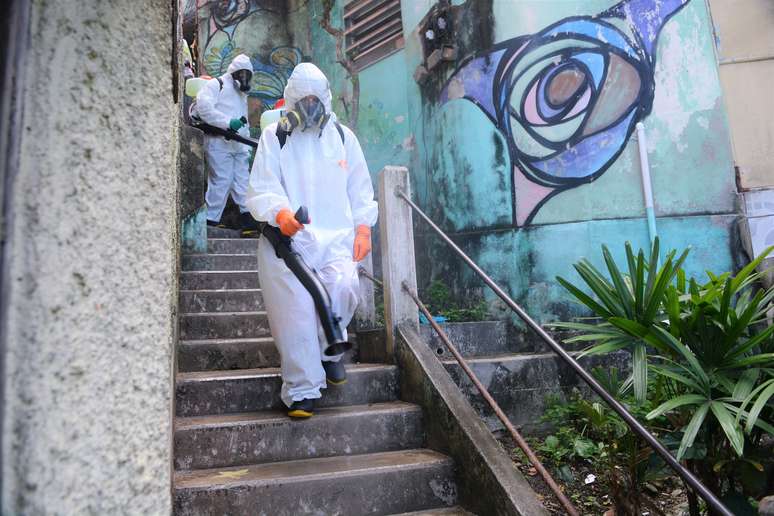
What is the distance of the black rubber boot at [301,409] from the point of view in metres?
3.09

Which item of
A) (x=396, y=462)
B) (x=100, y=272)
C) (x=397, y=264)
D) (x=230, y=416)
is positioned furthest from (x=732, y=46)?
(x=100, y=272)

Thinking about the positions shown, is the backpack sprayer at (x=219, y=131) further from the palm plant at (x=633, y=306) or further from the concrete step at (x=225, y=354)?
the palm plant at (x=633, y=306)

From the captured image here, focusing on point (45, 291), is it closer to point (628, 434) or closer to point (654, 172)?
point (628, 434)

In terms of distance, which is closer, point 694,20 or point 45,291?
point 45,291

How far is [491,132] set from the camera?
19.5 feet

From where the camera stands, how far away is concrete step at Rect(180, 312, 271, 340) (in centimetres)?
416

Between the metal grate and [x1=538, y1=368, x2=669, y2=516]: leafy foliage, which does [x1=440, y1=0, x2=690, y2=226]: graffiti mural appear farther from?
the metal grate

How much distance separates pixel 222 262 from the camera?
5.59m

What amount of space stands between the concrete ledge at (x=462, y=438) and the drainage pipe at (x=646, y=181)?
107 inches

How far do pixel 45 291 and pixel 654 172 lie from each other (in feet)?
17.2

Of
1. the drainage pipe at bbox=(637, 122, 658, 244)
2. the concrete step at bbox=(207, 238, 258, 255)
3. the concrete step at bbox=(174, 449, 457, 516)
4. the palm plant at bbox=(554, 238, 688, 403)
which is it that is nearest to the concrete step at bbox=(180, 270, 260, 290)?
the concrete step at bbox=(207, 238, 258, 255)

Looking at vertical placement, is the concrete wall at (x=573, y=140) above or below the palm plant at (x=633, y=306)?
above

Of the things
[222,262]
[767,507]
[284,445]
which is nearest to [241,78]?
[222,262]

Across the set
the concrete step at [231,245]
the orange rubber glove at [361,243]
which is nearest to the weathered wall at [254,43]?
the concrete step at [231,245]
